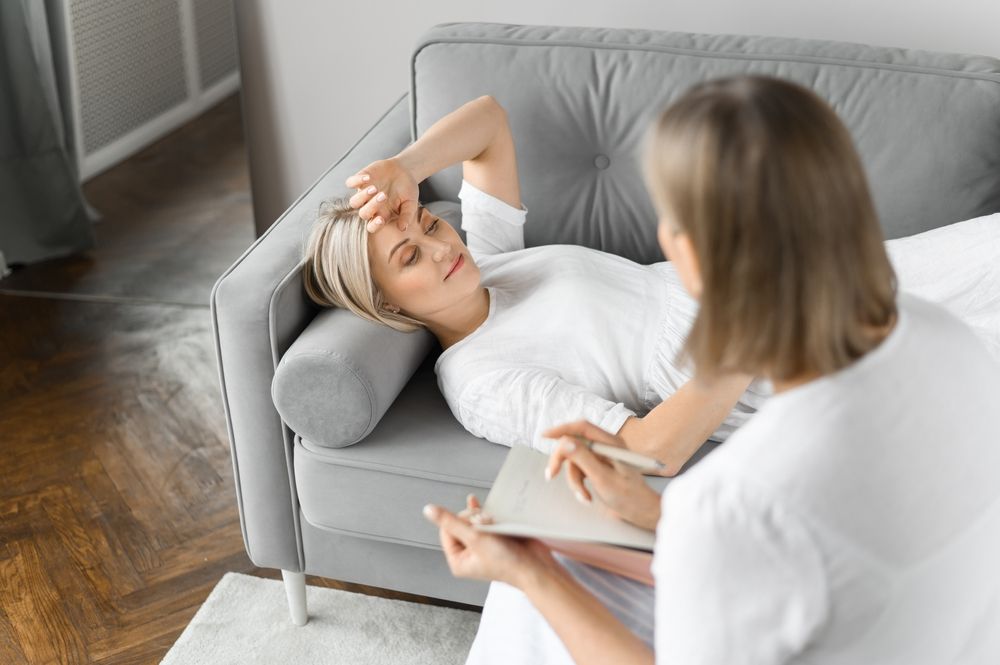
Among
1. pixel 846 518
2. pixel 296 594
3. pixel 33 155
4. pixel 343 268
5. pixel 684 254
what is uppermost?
pixel 684 254

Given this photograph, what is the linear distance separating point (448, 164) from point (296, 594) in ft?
2.64

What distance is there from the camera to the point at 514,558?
102 cm

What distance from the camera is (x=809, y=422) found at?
79 centimetres

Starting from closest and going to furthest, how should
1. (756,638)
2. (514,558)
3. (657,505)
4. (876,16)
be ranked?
(756,638) → (514,558) → (657,505) → (876,16)

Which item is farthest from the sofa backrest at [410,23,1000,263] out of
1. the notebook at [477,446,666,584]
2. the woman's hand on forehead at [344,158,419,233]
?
the notebook at [477,446,666,584]

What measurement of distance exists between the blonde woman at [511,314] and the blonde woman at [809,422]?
0.59m

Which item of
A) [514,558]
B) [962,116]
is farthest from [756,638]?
[962,116]

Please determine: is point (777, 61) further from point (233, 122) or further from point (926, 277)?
point (233, 122)

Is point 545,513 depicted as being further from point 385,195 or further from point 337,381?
point 385,195

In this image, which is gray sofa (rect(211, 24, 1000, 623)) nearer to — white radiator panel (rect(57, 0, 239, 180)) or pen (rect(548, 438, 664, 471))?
pen (rect(548, 438, 664, 471))

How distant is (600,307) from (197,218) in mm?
1679

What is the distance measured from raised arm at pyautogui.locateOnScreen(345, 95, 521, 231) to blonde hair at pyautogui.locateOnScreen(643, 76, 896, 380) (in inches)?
33.8

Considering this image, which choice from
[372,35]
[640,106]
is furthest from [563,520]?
[372,35]

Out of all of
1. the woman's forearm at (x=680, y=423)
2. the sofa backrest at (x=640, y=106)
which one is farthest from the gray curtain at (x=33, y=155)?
the woman's forearm at (x=680, y=423)
